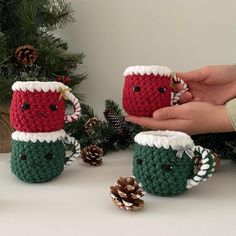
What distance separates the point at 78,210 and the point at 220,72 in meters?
0.44

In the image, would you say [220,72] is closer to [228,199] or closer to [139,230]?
[228,199]

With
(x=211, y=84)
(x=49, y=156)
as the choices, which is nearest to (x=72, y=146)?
(x=49, y=156)

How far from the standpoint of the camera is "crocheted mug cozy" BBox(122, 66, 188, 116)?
0.58m

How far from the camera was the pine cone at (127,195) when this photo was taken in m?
0.45

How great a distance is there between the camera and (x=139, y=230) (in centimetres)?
41

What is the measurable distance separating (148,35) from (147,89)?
14.5 inches

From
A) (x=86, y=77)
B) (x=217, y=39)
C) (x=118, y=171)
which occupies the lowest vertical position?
(x=118, y=171)

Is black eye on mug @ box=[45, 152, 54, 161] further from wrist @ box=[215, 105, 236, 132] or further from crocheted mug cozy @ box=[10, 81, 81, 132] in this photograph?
wrist @ box=[215, 105, 236, 132]

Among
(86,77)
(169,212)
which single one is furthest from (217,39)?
(169,212)

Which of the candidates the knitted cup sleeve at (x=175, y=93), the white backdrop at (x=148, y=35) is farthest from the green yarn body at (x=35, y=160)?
the white backdrop at (x=148, y=35)

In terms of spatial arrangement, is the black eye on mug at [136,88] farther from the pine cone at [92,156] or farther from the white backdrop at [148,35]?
the white backdrop at [148,35]

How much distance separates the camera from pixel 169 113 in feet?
1.99

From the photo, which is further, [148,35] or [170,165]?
[148,35]

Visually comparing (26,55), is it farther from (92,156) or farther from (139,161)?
(139,161)
